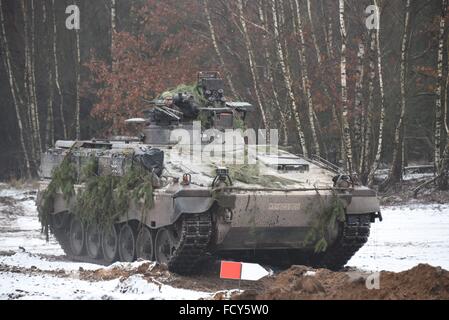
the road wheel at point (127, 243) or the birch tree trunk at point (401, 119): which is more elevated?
the birch tree trunk at point (401, 119)

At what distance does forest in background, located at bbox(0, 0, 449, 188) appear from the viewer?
23.6 m

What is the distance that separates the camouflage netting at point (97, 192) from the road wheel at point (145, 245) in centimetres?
43

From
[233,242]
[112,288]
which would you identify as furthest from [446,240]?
[112,288]

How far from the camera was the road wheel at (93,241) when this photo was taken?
51.5ft

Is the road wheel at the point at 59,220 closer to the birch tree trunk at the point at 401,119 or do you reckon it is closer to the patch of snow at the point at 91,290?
the patch of snow at the point at 91,290

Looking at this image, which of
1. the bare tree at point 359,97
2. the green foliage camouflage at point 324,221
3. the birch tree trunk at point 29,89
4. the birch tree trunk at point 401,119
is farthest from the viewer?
the birch tree trunk at point 29,89

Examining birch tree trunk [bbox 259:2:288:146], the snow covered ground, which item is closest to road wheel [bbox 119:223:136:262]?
the snow covered ground

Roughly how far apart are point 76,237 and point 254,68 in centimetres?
923

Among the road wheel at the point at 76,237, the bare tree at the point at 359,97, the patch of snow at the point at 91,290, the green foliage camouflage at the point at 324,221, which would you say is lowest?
the road wheel at the point at 76,237

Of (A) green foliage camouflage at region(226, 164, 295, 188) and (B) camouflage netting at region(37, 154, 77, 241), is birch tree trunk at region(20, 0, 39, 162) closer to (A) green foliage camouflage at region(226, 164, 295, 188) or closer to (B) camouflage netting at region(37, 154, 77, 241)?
(B) camouflage netting at region(37, 154, 77, 241)

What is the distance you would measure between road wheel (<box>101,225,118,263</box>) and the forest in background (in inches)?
303

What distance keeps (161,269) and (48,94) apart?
67.7ft

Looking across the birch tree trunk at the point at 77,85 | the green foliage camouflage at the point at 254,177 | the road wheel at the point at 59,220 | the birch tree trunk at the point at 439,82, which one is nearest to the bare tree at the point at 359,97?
the birch tree trunk at the point at 439,82
